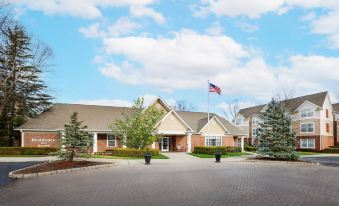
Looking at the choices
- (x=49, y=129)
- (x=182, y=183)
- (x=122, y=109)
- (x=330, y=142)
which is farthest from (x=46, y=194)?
(x=330, y=142)

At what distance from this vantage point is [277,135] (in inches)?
1184

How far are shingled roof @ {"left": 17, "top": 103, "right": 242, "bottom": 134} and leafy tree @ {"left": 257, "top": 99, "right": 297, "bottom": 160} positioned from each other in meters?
15.9

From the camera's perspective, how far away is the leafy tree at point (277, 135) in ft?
97.9

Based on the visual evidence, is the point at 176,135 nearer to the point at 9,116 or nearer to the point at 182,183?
the point at 9,116

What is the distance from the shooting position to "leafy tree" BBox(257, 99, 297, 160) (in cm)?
2984

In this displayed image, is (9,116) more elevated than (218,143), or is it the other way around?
(9,116)

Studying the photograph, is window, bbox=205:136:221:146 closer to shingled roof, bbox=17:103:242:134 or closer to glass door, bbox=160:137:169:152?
shingled roof, bbox=17:103:242:134

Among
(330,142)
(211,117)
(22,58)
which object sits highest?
(22,58)

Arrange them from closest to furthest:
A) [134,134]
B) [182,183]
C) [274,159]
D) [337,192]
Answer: [337,192] → [182,183] → [274,159] → [134,134]

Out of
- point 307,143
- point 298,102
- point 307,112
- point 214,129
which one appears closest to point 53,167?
point 214,129

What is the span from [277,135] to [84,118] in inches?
967

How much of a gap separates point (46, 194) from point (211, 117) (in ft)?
120

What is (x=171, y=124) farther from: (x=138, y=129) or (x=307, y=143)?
(x=307, y=143)

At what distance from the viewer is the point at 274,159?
30312 mm
